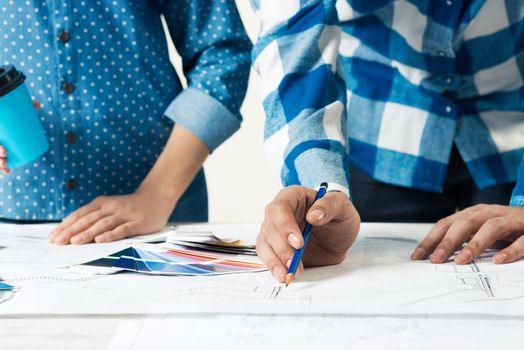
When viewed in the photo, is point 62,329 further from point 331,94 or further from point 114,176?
point 114,176

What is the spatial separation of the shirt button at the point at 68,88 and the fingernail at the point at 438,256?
25.6 inches

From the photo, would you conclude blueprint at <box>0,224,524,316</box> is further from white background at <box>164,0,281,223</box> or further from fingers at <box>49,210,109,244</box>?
white background at <box>164,0,281,223</box>

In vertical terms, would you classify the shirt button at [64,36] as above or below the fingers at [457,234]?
above

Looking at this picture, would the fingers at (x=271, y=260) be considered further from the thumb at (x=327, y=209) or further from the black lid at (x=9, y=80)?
the black lid at (x=9, y=80)

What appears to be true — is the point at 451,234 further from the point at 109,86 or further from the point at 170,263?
the point at 109,86

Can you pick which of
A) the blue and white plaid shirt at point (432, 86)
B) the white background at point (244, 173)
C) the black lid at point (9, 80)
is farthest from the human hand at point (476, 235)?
the white background at point (244, 173)

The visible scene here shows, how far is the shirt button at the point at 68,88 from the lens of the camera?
1.30 metres

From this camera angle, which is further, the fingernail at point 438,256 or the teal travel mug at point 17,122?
the teal travel mug at point 17,122

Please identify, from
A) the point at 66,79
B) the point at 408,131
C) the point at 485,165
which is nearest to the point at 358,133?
the point at 408,131

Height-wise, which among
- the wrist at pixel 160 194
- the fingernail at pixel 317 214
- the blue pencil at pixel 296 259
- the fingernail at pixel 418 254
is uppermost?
the fingernail at pixel 317 214

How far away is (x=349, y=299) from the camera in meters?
0.77

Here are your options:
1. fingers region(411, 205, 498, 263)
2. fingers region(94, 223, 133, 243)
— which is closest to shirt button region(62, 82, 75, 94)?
fingers region(94, 223, 133, 243)

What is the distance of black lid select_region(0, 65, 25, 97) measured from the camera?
3.41ft

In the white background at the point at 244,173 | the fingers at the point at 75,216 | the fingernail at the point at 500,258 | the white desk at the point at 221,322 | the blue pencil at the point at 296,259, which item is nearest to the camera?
the white desk at the point at 221,322
